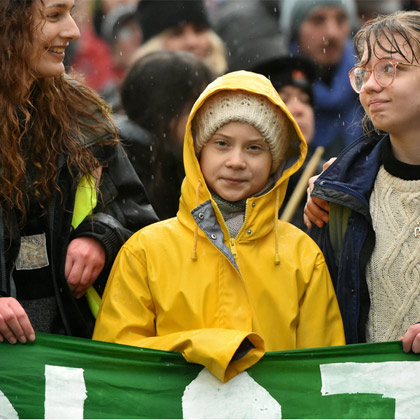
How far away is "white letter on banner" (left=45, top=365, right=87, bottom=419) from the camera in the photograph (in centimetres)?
387

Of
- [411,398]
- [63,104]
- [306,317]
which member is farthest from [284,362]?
[63,104]

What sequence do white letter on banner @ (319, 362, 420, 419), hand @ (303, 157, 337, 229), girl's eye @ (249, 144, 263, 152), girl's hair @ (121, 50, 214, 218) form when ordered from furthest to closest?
girl's hair @ (121, 50, 214, 218) < hand @ (303, 157, 337, 229) < girl's eye @ (249, 144, 263, 152) < white letter on banner @ (319, 362, 420, 419)

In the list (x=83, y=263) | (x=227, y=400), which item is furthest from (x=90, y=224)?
(x=227, y=400)

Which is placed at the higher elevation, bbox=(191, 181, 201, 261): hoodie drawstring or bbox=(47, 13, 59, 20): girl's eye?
bbox=(47, 13, 59, 20): girl's eye

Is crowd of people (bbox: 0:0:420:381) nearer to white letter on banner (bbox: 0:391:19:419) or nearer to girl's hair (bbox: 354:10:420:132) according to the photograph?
girl's hair (bbox: 354:10:420:132)

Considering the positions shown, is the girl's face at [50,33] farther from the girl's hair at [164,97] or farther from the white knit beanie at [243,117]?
the girl's hair at [164,97]

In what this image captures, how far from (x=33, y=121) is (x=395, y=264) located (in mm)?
1575

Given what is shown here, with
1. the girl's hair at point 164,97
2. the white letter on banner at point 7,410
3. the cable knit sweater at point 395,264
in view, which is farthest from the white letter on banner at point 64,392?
the girl's hair at point 164,97

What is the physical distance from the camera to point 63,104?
4.43 meters

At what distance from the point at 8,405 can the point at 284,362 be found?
3.38ft

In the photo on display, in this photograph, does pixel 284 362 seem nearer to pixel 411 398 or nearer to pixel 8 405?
pixel 411 398

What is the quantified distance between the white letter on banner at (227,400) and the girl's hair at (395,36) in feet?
4.67

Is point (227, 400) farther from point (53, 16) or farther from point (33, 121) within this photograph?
point (53, 16)

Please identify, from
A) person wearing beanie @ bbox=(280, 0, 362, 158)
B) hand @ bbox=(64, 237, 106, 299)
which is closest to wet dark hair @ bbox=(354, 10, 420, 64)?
hand @ bbox=(64, 237, 106, 299)
